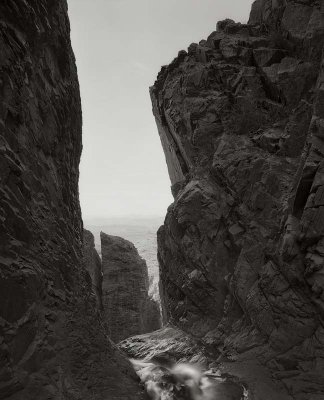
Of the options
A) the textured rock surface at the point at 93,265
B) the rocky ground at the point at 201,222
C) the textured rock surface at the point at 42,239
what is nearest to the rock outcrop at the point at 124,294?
the textured rock surface at the point at 93,265

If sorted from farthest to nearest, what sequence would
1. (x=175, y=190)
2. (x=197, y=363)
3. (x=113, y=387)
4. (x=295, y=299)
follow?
(x=175, y=190) → (x=197, y=363) → (x=295, y=299) → (x=113, y=387)

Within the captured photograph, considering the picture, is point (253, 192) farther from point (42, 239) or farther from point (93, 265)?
point (93, 265)

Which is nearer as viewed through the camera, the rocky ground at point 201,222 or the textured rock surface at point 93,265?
the rocky ground at point 201,222

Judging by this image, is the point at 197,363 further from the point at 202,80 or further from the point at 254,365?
the point at 202,80

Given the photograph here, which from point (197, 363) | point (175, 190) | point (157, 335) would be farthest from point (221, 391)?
point (175, 190)

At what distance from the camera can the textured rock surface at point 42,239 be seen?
14141 mm

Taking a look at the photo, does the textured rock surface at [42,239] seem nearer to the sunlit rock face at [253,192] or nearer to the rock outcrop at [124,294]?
the sunlit rock face at [253,192]

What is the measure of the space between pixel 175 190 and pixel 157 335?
53.9 feet

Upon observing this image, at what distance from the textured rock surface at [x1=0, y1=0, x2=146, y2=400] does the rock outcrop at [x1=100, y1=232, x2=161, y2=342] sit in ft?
74.1

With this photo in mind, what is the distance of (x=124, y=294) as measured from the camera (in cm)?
4588

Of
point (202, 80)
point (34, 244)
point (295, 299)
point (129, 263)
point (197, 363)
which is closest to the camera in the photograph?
point (34, 244)

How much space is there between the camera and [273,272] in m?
21.3

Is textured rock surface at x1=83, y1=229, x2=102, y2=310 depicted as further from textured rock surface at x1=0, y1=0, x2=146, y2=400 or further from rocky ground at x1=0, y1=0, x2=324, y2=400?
textured rock surface at x1=0, y1=0, x2=146, y2=400

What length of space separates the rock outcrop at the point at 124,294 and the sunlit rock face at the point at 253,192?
42.7ft
